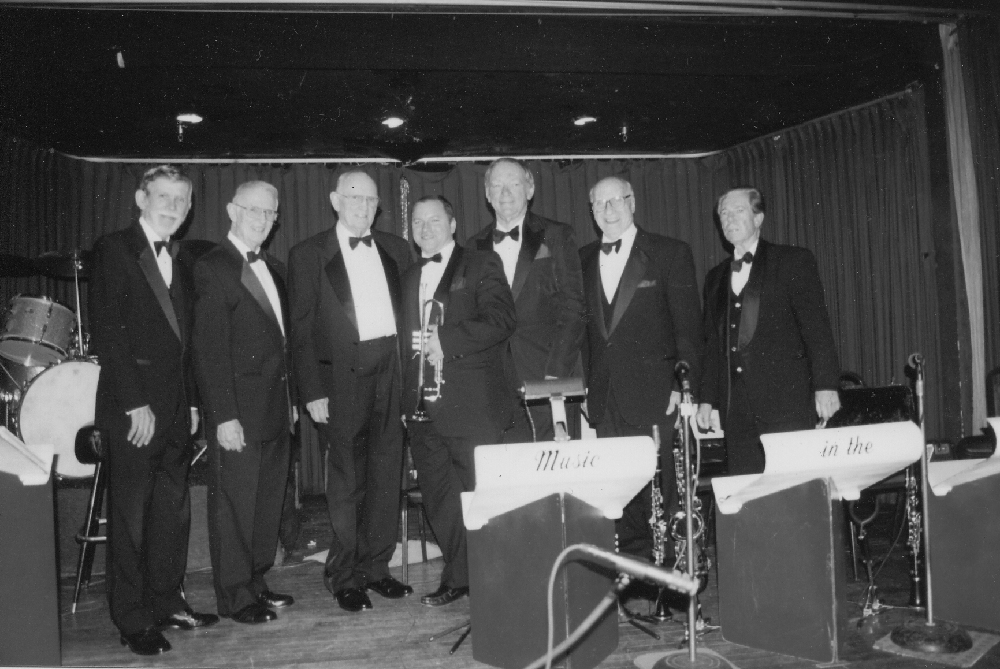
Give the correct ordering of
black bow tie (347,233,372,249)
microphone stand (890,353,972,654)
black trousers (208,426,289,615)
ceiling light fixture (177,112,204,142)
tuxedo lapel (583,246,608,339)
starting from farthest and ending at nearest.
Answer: ceiling light fixture (177,112,204,142) < black bow tie (347,233,372,249) < tuxedo lapel (583,246,608,339) < black trousers (208,426,289,615) < microphone stand (890,353,972,654)

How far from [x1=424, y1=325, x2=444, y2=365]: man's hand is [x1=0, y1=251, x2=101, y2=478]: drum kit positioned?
2639mm

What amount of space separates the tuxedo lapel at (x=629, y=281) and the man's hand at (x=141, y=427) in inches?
87.2

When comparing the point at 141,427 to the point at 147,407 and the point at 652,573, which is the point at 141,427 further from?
the point at 652,573

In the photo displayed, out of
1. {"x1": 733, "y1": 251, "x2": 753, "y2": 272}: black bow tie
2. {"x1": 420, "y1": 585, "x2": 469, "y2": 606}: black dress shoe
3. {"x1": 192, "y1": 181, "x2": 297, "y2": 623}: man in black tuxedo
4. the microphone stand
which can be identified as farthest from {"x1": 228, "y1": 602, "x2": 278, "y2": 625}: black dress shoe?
{"x1": 733, "y1": 251, "x2": 753, "y2": 272}: black bow tie

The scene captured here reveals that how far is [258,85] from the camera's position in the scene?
17.9ft

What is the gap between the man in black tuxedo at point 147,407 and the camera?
11.4 feet

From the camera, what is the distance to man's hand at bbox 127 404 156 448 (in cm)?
348

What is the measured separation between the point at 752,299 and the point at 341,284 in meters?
2.13

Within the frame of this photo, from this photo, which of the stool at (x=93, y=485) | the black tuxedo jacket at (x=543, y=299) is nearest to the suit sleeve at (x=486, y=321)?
the black tuxedo jacket at (x=543, y=299)

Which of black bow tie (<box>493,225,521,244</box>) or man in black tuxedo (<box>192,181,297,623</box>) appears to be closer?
man in black tuxedo (<box>192,181,297,623</box>)

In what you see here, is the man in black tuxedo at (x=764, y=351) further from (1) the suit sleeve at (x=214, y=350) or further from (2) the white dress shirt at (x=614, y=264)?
(1) the suit sleeve at (x=214, y=350)

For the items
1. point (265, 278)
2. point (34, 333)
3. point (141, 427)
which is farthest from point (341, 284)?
point (34, 333)

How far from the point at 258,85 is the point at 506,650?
426cm

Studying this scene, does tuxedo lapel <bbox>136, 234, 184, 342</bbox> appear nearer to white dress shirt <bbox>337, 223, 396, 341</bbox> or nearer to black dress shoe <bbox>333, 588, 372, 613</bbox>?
white dress shirt <bbox>337, 223, 396, 341</bbox>
